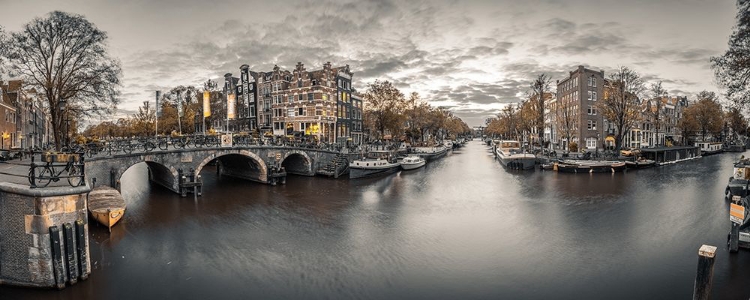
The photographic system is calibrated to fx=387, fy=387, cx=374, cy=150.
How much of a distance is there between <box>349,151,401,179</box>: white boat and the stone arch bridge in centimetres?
330

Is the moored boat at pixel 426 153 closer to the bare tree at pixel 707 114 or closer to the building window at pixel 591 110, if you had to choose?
the building window at pixel 591 110

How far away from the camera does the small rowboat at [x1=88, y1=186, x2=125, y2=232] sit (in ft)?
70.3

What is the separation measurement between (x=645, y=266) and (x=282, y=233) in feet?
57.3

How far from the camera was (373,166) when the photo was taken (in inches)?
1818

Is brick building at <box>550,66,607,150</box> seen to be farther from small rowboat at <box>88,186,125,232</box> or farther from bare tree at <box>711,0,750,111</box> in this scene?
small rowboat at <box>88,186,125,232</box>

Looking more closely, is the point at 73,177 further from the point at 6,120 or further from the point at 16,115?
the point at 16,115

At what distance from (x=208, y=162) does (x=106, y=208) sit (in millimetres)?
19539

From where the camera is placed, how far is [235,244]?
778 inches

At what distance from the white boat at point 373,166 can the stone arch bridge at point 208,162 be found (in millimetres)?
3305

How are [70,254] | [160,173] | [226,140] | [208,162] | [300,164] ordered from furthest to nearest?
1. [300,164]
2. [208,162]
3. [160,173]
4. [226,140]
5. [70,254]

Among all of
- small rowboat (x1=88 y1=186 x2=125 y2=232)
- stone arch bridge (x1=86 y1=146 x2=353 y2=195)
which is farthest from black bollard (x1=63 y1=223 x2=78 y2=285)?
stone arch bridge (x1=86 y1=146 x2=353 y2=195)

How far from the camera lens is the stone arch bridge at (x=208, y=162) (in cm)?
2808

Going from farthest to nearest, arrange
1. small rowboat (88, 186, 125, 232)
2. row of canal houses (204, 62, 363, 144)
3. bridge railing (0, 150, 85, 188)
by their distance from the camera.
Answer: row of canal houses (204, 62, 363, 144), small rowboat (88, 186, 125, 232), bridge railing (0, 150, 85, 188)

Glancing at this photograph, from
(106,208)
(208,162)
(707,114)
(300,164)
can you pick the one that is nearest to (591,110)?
(707,114)
